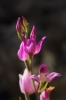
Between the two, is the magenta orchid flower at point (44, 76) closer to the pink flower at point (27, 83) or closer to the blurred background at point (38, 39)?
the pink flower at point (27, 83)

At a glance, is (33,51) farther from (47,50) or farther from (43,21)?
(43,21)

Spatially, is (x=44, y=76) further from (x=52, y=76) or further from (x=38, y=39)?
(x=38, y=39)

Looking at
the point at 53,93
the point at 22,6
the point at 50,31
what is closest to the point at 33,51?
the point at 53,93

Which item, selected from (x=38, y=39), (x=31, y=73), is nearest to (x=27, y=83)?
(x=31, y=73)

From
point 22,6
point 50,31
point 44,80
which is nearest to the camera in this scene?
point 44,80

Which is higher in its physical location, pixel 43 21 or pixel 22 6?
pixel 22 6

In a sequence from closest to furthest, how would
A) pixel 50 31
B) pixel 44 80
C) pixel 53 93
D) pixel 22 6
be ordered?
1. pixel 44 80
2. pixel 53 93
3. pixel 50 31
4. pixel 22 6

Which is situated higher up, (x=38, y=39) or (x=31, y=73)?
(x=38, y=39)

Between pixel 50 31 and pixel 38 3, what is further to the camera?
pixel 38 3

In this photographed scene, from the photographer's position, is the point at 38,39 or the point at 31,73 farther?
the point at 38,39
